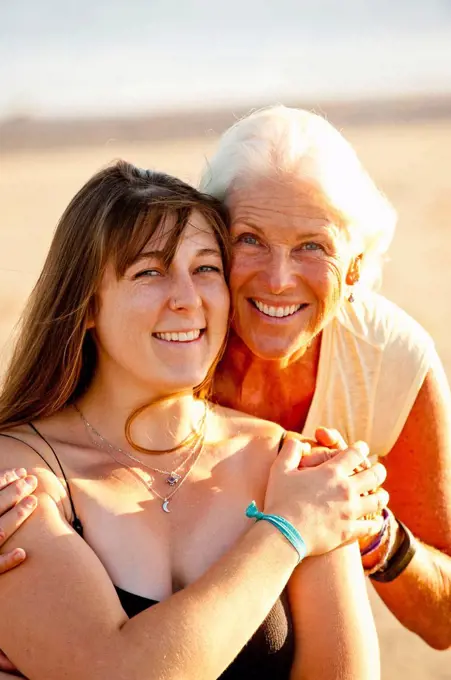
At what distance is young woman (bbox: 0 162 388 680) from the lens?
103 inches

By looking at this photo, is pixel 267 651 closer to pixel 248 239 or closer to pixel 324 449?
pixel 324 449

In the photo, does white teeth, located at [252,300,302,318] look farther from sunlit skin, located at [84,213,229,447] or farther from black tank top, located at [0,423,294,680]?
black tank top, located at [0,423,294,680]

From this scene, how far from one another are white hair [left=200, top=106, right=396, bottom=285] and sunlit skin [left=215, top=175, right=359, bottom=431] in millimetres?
41

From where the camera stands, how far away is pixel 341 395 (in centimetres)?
378

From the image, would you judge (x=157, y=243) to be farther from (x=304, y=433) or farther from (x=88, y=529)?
(x=304, y=433)

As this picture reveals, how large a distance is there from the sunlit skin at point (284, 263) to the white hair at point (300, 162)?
0.04 m

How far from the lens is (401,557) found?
3.49 m

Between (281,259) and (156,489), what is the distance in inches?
33.5

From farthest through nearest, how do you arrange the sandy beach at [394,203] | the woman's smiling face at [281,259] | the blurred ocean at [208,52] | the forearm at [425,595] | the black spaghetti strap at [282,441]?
the blurred ocean at [208,52], the sandy beach at [394,203], the forearm at [425,595], the woman's smiling face at [281,259], the black spaghetti strap at [282,441]

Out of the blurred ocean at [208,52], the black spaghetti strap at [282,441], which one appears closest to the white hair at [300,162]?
the black spaghetti strap at [282,441]

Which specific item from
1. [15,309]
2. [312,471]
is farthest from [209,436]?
[15,309]

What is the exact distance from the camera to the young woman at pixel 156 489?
103 inches

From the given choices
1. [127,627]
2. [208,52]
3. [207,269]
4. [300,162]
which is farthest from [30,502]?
[208,52]

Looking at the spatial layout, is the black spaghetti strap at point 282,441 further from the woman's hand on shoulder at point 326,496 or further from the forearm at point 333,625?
the forearm at point 333,625
